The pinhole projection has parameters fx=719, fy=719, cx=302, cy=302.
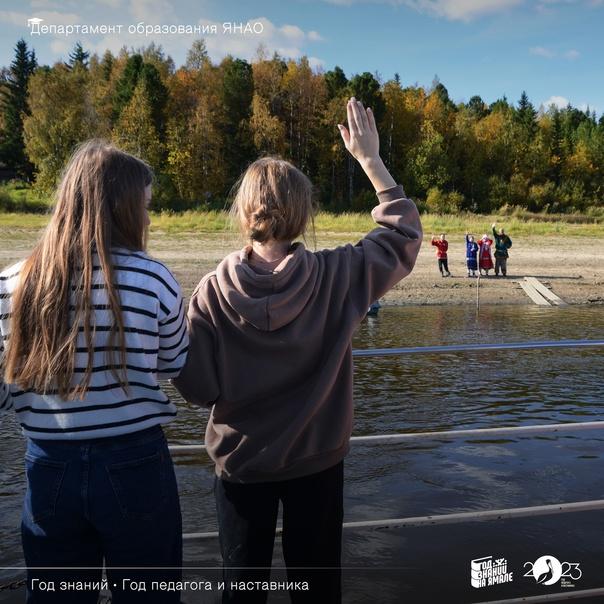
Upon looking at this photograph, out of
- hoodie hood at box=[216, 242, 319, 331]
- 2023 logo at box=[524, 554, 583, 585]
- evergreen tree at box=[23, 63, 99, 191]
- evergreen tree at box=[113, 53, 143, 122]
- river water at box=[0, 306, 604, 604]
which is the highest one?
evergreen tree at box=[113, 53, 143, 122]

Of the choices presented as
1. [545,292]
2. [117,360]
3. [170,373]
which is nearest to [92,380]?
[117,360]

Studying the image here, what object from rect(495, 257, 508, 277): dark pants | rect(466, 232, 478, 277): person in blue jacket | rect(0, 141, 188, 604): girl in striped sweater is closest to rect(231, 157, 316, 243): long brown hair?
rect(0, 141, 188, 604): girl in striped sweater

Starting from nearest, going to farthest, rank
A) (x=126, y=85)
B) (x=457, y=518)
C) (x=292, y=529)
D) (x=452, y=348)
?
1. (x=292, y=529)
2. (x=457, y=518)
3. (x=452, y=348)
4. (x=126, y=85)

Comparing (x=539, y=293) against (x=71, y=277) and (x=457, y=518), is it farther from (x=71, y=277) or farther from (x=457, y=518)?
(x=71, y=277)

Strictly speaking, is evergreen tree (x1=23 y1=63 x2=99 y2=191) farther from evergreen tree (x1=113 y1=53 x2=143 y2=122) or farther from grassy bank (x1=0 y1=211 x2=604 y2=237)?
grassy bank (x1=0 y1=211 x2=604 y2=237)

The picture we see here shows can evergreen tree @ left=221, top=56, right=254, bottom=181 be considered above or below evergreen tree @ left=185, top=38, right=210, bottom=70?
below

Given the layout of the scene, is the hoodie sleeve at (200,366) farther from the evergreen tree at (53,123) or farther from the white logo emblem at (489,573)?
the evergreen tree at (53,123)

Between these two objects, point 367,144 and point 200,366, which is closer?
point 200,366

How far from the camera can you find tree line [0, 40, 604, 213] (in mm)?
49281

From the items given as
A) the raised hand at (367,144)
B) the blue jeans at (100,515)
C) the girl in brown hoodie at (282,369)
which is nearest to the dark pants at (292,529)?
the girl in brown hoodie at (282,369)

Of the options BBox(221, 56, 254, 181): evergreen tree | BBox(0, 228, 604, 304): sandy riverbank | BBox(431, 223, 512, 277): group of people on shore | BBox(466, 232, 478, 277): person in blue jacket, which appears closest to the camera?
BBox(0, 228, 604, 304): sandy riverbank

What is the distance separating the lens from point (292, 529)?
1882mm

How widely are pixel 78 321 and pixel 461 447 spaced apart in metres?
5.84

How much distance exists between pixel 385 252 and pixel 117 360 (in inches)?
29.5
